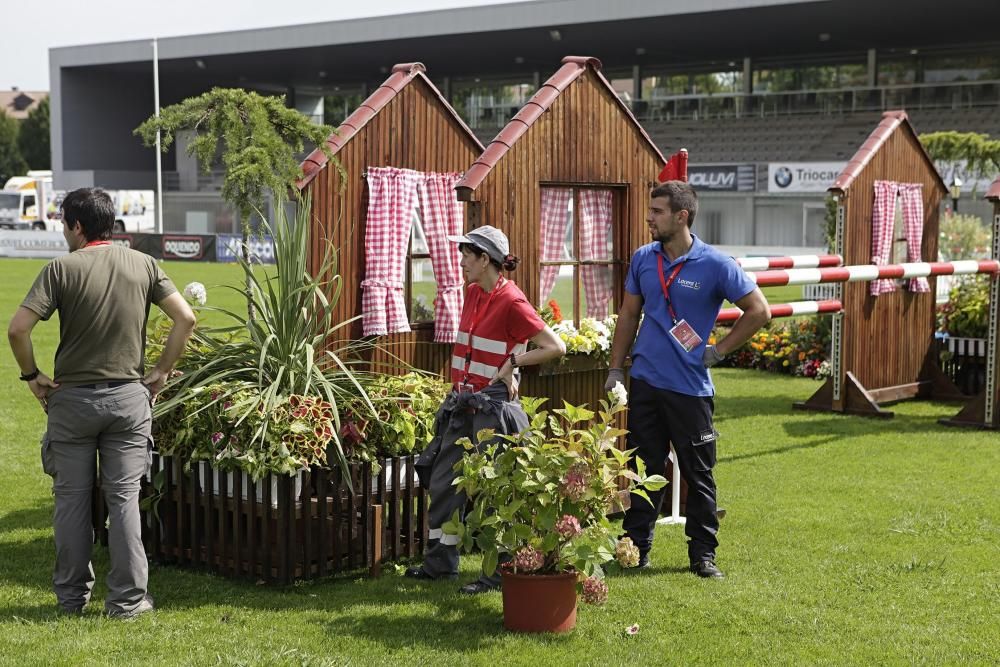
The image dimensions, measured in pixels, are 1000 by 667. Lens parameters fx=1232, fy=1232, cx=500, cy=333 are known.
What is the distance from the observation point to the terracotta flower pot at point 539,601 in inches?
200

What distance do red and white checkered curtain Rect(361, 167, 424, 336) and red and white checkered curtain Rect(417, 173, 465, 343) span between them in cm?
22

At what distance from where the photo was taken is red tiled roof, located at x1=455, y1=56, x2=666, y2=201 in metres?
7.18

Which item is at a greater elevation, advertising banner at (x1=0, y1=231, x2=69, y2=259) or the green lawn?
advertising banner at (x1=0, y1=231, x2=69, y2=259)

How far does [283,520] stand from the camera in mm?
5820

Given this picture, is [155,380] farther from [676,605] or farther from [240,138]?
[676,605]

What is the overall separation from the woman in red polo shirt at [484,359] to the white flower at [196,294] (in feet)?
5.77

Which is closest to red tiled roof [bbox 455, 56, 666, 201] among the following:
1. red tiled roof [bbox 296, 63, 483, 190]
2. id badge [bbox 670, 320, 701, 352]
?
red tiled roof [bbox 296, 63, 483, 190]

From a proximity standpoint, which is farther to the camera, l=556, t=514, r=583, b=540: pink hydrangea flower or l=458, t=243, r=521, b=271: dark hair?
l=458, t=243, r=521, b=271: dark hair

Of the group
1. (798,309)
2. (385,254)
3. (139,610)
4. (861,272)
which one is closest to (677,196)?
(139,610)

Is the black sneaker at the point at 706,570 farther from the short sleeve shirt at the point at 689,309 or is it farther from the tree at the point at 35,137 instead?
the tree at the point at 35,137

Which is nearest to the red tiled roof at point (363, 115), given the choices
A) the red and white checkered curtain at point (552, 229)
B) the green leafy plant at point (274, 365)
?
the red and white checkered curtain at point (552, 229)

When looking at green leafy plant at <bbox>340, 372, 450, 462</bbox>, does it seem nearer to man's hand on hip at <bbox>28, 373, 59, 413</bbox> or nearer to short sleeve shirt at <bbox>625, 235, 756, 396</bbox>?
short sleeve shirt at <bbox>625, 235, 756, 396</bbox>

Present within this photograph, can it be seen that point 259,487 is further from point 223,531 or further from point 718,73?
point 718,73

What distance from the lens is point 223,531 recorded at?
5.97 meters
